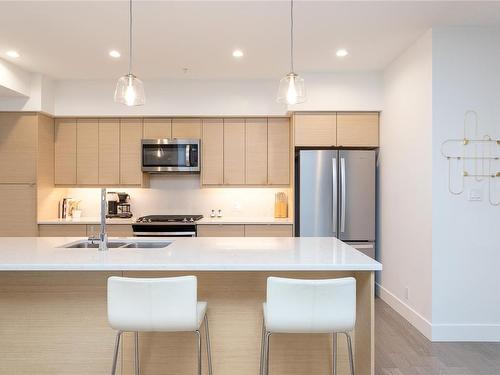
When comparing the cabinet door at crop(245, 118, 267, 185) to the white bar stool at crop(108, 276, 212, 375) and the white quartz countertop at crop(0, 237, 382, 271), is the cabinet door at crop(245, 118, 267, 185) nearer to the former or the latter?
the white quartz countertop at crop(0, 237, 382, 271)

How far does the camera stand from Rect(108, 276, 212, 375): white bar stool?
195 centimetres

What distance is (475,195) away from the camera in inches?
132

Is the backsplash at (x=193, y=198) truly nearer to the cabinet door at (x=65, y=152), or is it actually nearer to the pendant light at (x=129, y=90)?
the cabinet door at (x=65, y=152)

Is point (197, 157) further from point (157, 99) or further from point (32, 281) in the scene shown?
point (32, 281)

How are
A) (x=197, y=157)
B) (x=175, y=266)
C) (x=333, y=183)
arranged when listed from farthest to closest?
(x=197, y=157) → (x=333, y=183) → (x=175, y=266)

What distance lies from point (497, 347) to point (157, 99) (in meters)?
4.34

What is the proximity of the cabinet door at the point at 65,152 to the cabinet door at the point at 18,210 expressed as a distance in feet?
1.38

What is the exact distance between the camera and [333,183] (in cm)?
457

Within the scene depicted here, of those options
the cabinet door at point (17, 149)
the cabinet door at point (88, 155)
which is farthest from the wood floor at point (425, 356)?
the cabinet door at point (17, 149)

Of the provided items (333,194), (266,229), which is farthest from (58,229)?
(333,194)

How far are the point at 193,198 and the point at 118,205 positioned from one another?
99 cm

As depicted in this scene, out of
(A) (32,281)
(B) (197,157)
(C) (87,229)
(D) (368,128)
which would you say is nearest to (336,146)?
(D) (368,128)

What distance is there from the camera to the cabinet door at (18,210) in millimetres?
4691

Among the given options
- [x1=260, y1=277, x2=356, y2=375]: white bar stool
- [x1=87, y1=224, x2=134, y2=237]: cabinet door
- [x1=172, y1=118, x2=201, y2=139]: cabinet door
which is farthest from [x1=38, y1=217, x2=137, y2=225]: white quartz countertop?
[x1=260, y1=277, x2=356, y2=375]: white bar stool
